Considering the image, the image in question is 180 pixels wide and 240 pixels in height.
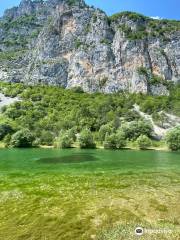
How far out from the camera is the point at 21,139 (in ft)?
485

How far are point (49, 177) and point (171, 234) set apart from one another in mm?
29340

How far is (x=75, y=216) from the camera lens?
1080 inches

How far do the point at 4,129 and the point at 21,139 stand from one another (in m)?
22.7

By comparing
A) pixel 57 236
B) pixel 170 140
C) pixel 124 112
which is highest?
pixel 124 112

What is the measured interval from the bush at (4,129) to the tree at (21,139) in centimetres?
1733

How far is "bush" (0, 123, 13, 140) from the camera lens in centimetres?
16412

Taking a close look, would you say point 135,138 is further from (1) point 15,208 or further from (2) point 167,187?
(1) point 15,208

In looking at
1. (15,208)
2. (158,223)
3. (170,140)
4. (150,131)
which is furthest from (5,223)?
(150,131)

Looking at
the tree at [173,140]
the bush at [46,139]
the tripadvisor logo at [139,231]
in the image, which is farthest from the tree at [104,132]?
the tripadvisor logo at [139,231]

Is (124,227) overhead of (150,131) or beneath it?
beneath

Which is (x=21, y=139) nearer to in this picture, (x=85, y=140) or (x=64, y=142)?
(x=64, y=142)

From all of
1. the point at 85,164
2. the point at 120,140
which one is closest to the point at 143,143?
the point at 120,140

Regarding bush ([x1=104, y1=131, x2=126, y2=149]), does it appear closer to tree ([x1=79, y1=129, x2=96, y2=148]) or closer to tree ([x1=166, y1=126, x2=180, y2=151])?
tree ([x1=79, y1=129, x2=96, y2=148])

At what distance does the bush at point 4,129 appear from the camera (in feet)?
538
